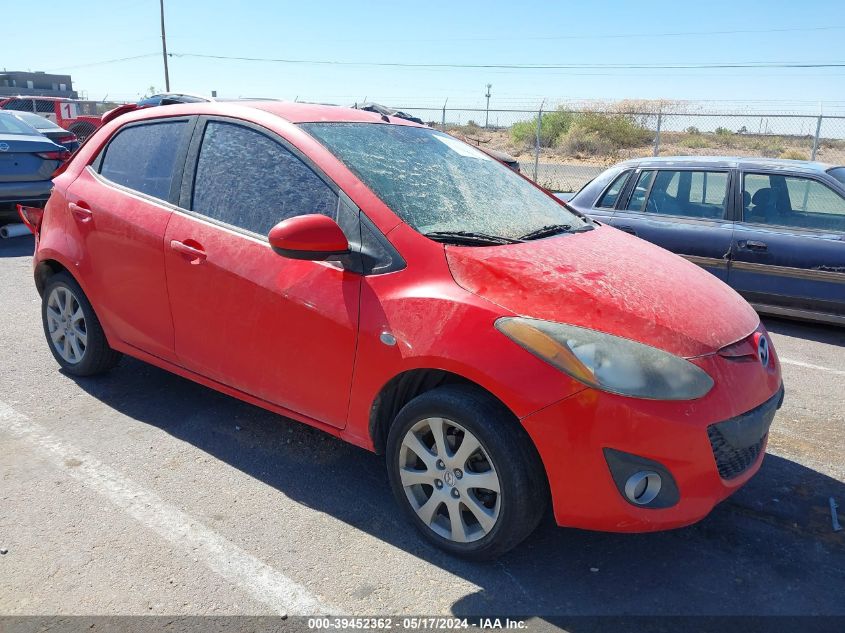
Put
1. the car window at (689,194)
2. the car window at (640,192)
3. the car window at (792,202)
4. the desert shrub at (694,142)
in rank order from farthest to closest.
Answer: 1. the desert shrub at (694,142)
2. the car window at (640,192)
3. the car window at (689,194)
4. the car window at (792,202)

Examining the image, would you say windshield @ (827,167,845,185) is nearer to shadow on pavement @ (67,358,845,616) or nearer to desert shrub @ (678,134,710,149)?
shadow on pavement @ (67,358,845,616)

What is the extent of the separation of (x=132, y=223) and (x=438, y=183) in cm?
165

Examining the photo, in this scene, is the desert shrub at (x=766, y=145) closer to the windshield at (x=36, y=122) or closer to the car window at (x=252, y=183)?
the windshield at (x=36, y=122)

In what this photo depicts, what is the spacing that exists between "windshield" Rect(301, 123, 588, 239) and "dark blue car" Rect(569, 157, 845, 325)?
115 inches

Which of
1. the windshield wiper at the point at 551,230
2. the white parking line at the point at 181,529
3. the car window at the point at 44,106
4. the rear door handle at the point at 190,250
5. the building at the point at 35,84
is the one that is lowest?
the white parking line at the point at 181,529

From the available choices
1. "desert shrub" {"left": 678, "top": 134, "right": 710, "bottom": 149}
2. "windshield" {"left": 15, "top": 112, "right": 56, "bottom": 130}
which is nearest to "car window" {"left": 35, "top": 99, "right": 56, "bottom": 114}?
"windshield" {"left": 15, "top": 112, "right": 56, "bottom": 130}

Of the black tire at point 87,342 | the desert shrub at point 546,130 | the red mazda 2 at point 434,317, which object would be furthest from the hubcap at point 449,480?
the desert shrub at point 546,130

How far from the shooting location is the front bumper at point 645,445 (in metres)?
2.37

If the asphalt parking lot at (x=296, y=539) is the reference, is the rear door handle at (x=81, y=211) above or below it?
above

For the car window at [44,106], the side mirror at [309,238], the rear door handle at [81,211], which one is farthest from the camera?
the car window at [44,106]

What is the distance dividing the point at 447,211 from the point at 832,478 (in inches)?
A: 90.4

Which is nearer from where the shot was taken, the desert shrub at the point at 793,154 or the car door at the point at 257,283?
the car door at the point at 257,283

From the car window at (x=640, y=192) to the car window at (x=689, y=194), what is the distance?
0.16 ft

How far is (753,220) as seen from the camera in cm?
620
